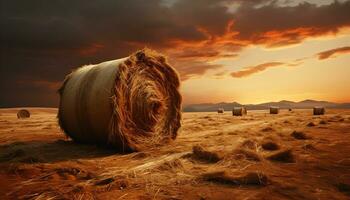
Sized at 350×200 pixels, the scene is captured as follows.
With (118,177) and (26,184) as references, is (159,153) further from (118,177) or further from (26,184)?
(26,184)

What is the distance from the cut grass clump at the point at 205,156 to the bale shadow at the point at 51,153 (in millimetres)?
2022

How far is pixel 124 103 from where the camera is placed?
299 inches

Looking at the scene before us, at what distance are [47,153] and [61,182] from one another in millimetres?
2792

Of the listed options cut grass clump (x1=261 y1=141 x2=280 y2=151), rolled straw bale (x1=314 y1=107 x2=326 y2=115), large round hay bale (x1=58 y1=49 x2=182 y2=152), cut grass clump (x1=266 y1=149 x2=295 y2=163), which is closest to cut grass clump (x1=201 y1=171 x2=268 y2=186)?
cut grass clump (x1=266 y1=149 x2=295 y2=163)

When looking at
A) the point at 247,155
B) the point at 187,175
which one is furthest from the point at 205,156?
the point at 187,175

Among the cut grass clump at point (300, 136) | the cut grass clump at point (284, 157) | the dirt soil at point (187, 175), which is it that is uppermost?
the cut grass clump at point (300, 136)

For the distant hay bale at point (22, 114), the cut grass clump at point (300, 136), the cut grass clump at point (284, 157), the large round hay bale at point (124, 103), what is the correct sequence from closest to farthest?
the cut grass clump at point (284, 157) → the large round hay bale at point (124, 103) → the cut grass clump at point (300, 136) → the distant hay bale at point (22, 114)

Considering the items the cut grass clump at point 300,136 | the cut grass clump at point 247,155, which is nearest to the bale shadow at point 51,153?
the cut grass clump at point 247,155

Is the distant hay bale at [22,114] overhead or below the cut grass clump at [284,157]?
overhead

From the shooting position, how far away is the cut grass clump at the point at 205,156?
5.77 metres

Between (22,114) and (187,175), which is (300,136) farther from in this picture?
(22,114)

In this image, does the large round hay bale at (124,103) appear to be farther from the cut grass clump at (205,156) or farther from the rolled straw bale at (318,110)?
Answer: the rolled straw bale at (318,110)

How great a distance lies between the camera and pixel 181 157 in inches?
239

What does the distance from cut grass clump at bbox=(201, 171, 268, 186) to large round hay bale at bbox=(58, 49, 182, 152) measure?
315 centimetres
